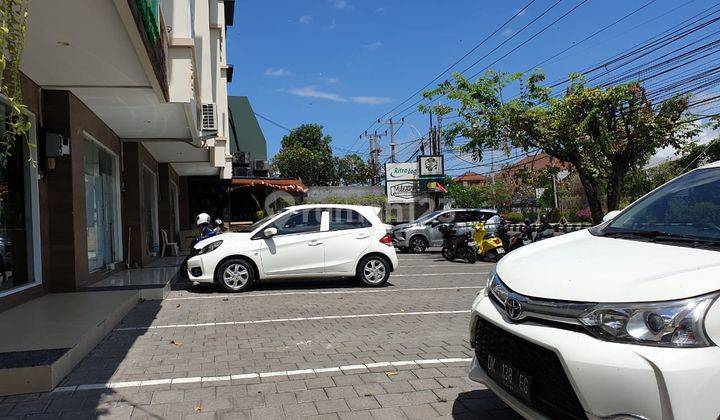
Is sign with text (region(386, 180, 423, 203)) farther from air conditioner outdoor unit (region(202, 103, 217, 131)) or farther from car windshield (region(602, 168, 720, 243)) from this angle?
car windshield (region(602, 168, 720, 243))

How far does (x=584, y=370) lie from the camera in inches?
100

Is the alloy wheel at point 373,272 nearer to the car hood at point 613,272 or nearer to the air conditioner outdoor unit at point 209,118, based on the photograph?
the air conditioner outdoor unit at point 209,118

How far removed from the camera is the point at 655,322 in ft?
8.14

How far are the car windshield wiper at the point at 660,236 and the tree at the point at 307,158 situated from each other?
2055 inches

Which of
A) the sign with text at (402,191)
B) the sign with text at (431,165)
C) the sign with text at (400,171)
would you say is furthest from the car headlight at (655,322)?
the sign with text at (400,171)

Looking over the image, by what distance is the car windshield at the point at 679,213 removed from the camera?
329 centimetres

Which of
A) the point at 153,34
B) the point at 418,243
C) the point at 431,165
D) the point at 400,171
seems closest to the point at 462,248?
the point at 418,243

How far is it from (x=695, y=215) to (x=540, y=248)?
99 cm

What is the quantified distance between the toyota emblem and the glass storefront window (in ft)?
22.5

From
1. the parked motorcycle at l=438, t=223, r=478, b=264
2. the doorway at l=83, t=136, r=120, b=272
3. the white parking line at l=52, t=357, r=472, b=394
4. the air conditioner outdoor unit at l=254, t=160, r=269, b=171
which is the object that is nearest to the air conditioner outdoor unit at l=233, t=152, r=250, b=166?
the air conditioner outdoor unit at l=254, t=160, r=269, b=171

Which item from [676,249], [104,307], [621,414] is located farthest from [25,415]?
[676,249]

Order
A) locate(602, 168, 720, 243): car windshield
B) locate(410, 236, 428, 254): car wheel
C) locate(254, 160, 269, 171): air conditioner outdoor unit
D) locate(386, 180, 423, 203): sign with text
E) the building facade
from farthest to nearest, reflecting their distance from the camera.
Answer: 1. locate(386, 180, 423, 203): sign with text
2. locate(254, 160, 269, 171): air conditioner outdoor unit
3. locate(410, 236, 428, 254): car wheel
4. the building facade
5. locate(602, 168, 720, 243): car windshield

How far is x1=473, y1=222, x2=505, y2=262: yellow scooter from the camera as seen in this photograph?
1561 centimetres

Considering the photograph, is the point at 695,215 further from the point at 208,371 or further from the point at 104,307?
the point at 104,307
